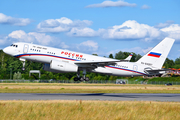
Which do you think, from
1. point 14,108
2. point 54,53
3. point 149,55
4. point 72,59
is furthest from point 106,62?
point 14,108

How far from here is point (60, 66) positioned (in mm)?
48219

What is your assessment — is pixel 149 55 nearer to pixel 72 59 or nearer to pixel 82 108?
pixel 72 59

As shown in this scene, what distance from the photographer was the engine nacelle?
47906 millimetres

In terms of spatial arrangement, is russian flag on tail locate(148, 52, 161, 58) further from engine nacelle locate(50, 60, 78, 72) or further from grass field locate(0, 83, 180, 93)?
engine nacelle locate(50, 60, 78, 72)

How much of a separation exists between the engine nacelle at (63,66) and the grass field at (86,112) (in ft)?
80.4

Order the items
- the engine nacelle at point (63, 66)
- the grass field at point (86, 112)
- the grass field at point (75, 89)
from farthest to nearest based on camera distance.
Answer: the grass field at point (75, 89) → the engine nacelle at point (63, 66) → the grass field at point (86, 112)

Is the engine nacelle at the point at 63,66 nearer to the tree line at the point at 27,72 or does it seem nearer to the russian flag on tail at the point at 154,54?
the russian flag on tail at the point at 154,54

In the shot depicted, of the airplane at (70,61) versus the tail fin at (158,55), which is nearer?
the airplane at (70,61)

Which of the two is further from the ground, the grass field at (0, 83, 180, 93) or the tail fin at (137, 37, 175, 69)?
the tail fin at (137, 37, 175, 69)

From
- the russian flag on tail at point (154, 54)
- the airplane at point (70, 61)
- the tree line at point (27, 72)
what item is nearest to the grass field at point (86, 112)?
the airplane at point (70, 61)

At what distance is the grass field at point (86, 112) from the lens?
2000 centimetres

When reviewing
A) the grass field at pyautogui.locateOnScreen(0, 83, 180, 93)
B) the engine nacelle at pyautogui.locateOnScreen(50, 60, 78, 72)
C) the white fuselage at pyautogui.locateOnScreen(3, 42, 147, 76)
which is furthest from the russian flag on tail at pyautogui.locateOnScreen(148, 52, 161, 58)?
the engine nacelle at pyautogui.locateOnScreen(50, 60, 78, 72)

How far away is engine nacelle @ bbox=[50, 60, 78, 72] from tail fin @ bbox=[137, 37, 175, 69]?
18.9m

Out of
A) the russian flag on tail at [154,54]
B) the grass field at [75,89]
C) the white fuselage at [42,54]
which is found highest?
the russian flag on tail at [154,54]
